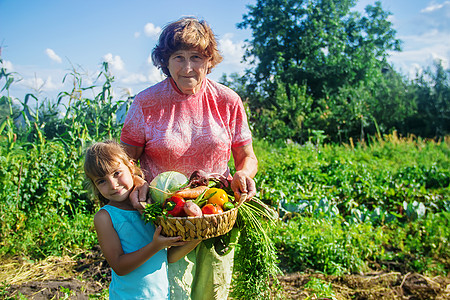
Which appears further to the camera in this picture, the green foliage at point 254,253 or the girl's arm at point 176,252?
the green foliage at point 254,253

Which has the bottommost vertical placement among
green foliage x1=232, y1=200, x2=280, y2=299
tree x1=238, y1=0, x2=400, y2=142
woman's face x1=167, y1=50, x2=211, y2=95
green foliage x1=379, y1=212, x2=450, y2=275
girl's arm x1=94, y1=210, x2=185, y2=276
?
green foliage x1=379, y1=212, x2=450, y2=275

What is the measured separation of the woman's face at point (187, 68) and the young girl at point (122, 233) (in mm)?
489

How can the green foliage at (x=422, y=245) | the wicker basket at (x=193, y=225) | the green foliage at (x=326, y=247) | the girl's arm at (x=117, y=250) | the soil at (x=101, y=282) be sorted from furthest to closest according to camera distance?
the green foliage at (x=422, y=245)
the green foliage at (x=326, y=247)
the soil at (x=101, y=282)
the girl's arm at (x=117, y=250)
the wicker basket at (x=193, y=225)

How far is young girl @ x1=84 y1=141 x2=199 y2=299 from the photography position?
5.31ft

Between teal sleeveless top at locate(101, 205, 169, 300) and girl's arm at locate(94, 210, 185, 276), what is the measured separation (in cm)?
3

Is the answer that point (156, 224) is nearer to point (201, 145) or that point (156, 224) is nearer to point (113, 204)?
point (113, 204)

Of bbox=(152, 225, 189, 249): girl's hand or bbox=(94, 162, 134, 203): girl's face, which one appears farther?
bbox=(94, 162, 134, 203): girl's face

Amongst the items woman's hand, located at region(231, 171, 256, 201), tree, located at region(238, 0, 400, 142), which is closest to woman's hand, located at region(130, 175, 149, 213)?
woman's hand, located at region(231, 171, 256, 201)

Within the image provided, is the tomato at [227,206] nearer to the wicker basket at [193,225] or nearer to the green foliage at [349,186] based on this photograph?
the wicker basket at [193,225]

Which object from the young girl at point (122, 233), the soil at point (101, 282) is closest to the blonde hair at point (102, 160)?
the young girl at point (122, 233)

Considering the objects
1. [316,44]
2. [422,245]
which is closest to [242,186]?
[422,245]

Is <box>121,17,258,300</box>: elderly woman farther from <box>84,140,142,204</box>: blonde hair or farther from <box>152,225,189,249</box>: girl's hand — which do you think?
<box>152,225,189,249</box>: girl's hand

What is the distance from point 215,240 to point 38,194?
303 cm

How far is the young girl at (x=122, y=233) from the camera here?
1619 mm
